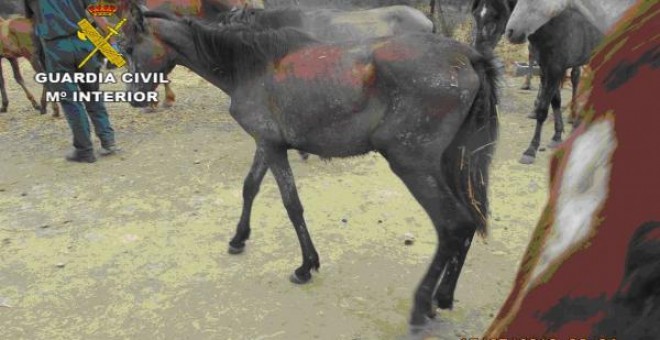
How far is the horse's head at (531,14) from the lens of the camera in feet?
15.1

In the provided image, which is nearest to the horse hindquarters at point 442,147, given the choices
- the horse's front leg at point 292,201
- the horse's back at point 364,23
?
the horse's front leg at point 292,201

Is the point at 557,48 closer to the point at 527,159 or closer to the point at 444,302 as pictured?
the point at 527,159

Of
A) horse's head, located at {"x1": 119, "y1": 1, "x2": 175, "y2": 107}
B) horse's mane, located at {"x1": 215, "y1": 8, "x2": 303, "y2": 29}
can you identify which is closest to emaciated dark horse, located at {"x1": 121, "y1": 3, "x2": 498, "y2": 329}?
horse's head, located at {"x1": 119, "y1": 1, "x2": 175, "y2": 107}

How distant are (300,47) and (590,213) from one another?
9.38 ft

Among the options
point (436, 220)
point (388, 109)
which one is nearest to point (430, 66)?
point (388, 109)

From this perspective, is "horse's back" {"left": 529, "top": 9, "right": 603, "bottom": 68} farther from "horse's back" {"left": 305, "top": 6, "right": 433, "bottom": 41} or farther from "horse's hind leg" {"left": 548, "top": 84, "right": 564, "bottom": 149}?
"horse's back" {"left": 305, "top": 6, "right": 433, "bottom": 41}

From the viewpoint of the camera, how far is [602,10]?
4.26m

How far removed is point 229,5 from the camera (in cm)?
681

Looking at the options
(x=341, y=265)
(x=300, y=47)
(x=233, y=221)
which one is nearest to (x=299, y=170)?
(x=233, y=221)

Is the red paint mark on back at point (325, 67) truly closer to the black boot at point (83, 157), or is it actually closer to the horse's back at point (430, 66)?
the horse's back at point (430, 66)

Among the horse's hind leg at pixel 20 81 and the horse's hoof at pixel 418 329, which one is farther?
the horse's hind leg at pixel 20 81

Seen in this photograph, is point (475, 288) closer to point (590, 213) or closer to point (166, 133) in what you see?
point (590, 213)

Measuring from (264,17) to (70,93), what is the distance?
2773 millimetres

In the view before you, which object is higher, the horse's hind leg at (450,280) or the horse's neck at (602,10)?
the horse's neck at (602,10)
